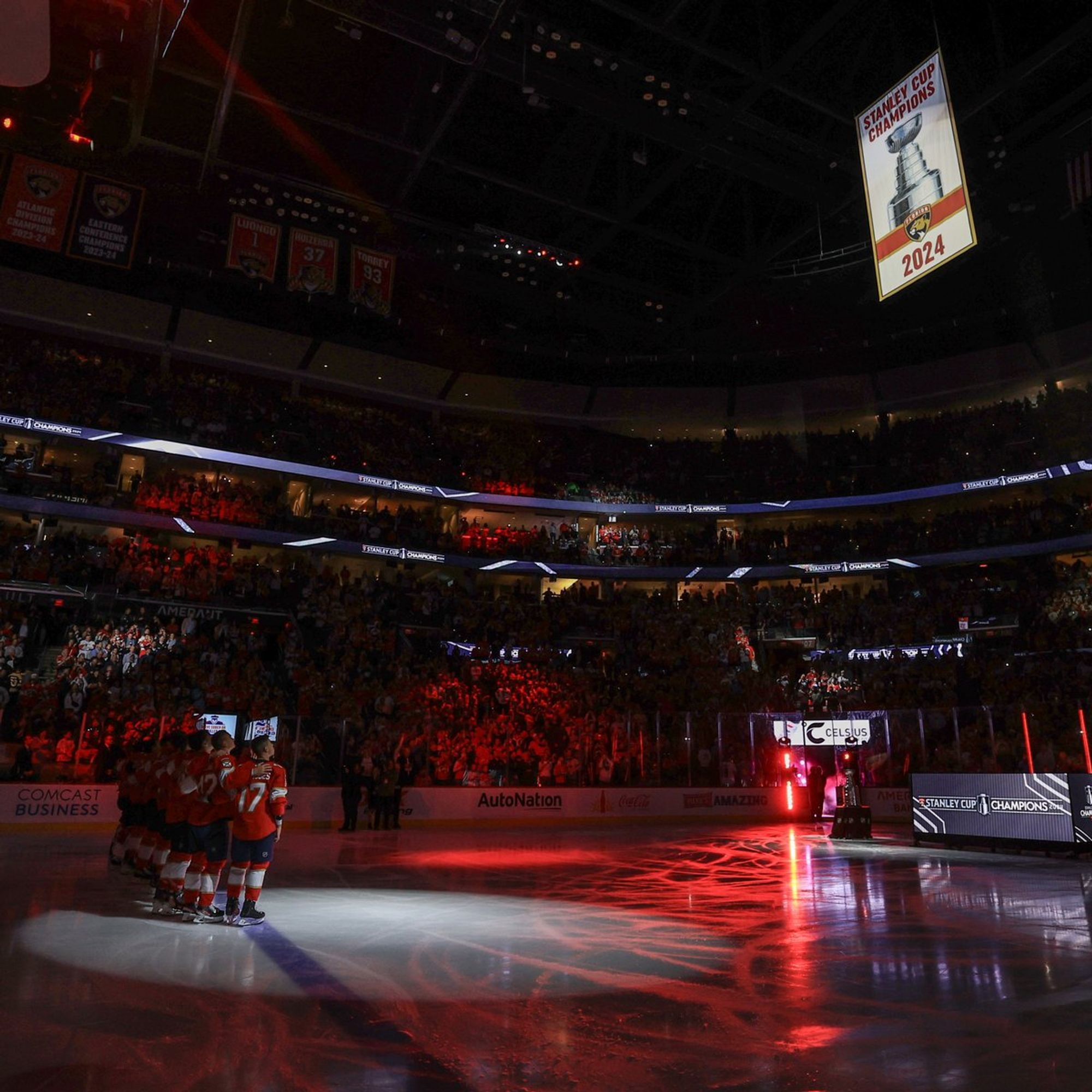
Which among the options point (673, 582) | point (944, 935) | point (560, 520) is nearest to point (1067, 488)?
point (673, 582)

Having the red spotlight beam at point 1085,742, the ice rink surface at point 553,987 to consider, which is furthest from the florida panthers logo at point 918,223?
the red spotlight beam at point 1085,742

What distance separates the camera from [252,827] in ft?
27.6

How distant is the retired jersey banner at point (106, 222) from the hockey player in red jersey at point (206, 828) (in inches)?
649

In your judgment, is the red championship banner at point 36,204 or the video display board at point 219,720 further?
the red championship banner at point 36,204

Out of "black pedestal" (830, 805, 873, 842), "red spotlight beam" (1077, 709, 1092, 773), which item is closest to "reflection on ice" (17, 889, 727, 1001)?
"black pedestal" (830, 805, 873, 842)

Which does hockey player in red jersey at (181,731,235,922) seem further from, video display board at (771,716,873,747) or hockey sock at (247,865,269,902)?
video display board at (771,716,873,747)

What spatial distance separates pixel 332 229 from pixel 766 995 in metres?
25.4

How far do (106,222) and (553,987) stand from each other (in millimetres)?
21295

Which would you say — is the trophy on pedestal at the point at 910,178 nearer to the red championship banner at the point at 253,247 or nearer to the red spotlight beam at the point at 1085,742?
the red spotlight beam at the point at 1085,742

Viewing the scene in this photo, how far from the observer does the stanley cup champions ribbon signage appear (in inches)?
516

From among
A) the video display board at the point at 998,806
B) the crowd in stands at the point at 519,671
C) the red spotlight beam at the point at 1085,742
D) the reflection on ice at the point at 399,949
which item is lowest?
the reflection on ice at the point at 399,949

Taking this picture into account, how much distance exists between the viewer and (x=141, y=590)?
1057 inches

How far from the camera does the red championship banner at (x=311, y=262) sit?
22.4m

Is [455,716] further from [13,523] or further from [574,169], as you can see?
[13,523]
